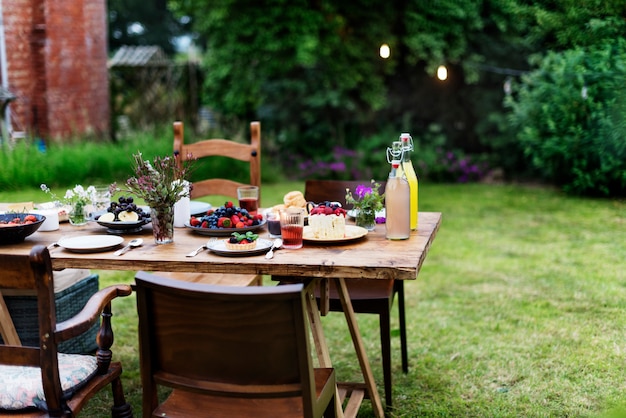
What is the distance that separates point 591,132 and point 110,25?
48.3 ft

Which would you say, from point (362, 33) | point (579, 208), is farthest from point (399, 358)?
point (362, 33)

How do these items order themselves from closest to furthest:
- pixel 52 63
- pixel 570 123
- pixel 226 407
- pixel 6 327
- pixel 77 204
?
pixel 226 407 < pixel 6 327 < pixel 77 204 < pixel 570 123 < pixel 52 63

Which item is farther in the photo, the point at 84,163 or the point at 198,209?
the point at 84,163

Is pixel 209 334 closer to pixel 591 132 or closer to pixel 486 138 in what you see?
pixel 591 132

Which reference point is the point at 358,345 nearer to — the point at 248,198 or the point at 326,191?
the point at 248,198

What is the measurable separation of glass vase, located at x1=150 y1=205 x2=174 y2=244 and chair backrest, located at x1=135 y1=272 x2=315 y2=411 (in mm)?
799

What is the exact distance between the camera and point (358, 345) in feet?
8.94

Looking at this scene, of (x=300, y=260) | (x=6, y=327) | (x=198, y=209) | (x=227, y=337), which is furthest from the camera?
(x=198, y=209)

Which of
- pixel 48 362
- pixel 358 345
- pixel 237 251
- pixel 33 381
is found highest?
pixel 237 251

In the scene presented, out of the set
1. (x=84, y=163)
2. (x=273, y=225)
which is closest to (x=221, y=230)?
(x=273, y=225)

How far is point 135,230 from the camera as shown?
2.75m

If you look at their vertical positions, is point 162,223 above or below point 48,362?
above

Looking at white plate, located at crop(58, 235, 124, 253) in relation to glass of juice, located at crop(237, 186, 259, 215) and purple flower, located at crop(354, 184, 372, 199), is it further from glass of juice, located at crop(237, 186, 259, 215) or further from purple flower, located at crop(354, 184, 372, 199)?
purple flower, located at crop(354, 184, 372, 199)

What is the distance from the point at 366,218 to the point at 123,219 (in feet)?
3.02
